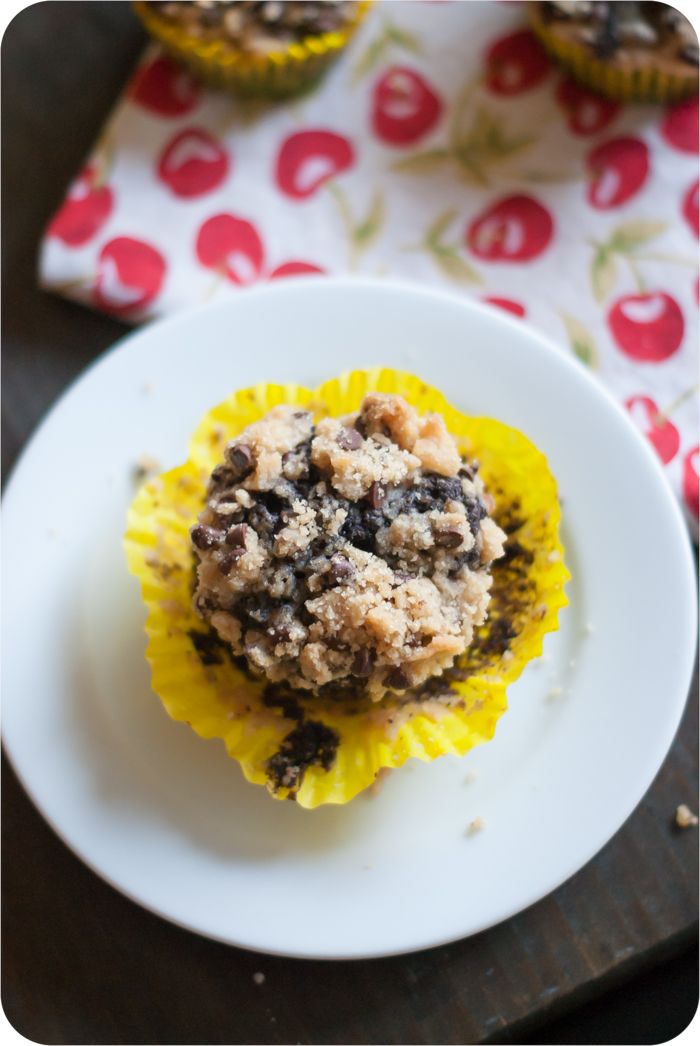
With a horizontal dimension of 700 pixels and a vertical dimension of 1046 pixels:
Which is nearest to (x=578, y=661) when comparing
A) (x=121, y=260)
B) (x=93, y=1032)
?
(x=93, y=1032)

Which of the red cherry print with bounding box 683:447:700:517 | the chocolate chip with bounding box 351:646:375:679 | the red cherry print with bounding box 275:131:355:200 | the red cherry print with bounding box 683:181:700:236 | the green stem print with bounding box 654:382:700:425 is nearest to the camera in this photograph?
the chocolate chip with bounding box 351:646:375:679

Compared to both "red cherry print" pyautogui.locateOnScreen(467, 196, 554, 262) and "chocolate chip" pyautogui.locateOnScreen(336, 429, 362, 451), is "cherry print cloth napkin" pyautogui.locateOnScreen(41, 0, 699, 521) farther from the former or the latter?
"chocolate chip" pyautogui.locateOnScreen(336, 429, 362, 451)

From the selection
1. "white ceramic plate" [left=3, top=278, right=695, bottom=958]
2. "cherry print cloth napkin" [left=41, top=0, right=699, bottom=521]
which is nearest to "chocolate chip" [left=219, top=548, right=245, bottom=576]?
"white ceramic plate" [left=3, top=278, right=695, bottom=958]

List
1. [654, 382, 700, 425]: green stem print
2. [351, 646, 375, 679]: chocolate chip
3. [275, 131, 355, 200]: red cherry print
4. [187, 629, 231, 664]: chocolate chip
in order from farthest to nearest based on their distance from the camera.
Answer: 1. [275, 131, 355, 200]: red cherry print
2. [654, 382, 700, 425]: green stem print
3. [187, 629, 231, 664]: chocolate chip
4. [351, 646, 375, 679]: chocolate chip

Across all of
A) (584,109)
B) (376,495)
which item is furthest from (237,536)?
(584,109)

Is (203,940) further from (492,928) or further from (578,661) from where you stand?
(578,661)

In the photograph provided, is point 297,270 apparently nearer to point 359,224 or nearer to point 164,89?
point 359,224
